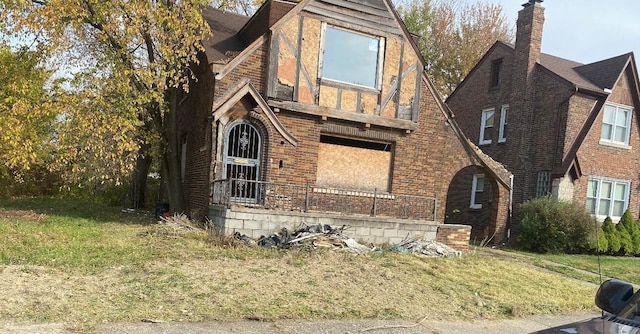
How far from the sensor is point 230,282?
25.1ft

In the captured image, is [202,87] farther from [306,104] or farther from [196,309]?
[196,309]

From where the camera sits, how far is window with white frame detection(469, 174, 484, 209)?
65.7ft

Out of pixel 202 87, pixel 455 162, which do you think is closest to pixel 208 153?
pixel 202 87

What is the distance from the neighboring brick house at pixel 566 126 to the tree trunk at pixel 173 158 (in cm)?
1214

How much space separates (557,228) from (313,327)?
12514 millimetres

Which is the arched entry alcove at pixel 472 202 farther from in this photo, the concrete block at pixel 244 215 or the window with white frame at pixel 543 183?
the concrete block at pixel 244 215

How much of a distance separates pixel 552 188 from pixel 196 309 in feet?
50.3

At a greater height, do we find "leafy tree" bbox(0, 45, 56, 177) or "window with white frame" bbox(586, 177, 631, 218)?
"leafy tree" bbox(0, 45, 56, 177)

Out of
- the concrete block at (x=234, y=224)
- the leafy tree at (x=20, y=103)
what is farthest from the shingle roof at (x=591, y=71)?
the leafy tree at (x=20, y=103)

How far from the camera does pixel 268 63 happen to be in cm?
1274

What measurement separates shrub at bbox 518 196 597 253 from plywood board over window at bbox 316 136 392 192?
5.68 m

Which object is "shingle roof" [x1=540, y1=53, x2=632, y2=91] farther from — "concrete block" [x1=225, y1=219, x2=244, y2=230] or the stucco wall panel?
"concrete block" [x1=225, y1=219, x2=244, y2=230]

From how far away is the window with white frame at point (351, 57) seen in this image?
44.0ft

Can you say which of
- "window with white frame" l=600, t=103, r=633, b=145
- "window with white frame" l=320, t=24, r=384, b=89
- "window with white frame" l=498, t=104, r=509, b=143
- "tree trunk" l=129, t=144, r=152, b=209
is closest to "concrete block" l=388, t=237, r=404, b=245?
"window with white frame" l=320, t=24, r=384, b=89
